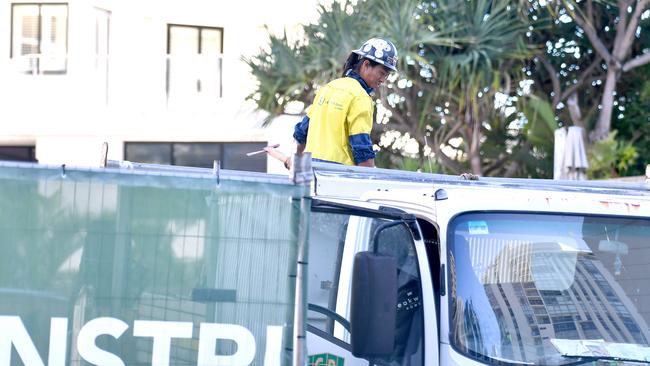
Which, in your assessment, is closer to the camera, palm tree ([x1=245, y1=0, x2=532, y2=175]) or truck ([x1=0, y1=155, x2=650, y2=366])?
truck ([x1=0, y1=155, x2=650, y2=366])

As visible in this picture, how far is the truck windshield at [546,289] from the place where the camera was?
386 cm

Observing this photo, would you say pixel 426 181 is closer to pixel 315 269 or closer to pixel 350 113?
pixel 315 269

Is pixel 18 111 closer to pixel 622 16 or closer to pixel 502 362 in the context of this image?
pixel 622 16

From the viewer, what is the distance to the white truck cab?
12.7ft

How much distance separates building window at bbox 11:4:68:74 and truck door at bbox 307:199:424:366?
1762 cm

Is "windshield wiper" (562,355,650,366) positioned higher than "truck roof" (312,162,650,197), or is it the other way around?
"truck roof" (312,162,650,197)

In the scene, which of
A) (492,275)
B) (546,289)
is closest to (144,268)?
(492,275)

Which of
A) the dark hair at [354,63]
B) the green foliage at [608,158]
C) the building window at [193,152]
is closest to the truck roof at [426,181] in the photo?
the dark hair at [354,63]

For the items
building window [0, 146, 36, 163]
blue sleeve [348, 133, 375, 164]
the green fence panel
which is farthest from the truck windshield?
building window [0, 146, 36, 163]

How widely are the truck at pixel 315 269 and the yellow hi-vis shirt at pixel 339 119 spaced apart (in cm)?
76

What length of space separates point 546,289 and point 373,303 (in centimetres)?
76

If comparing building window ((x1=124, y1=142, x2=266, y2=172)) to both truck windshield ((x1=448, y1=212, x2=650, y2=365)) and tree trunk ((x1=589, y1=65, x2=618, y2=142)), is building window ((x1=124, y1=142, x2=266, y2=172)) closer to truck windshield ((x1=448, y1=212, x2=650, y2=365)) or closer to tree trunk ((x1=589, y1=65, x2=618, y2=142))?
tree trunk ((x1=589, y1=65, x2=618, y2=142))

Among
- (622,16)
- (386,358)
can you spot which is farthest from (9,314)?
(622,16)

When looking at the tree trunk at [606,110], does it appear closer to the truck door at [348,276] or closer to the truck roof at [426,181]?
the truck roof at [426,181]
